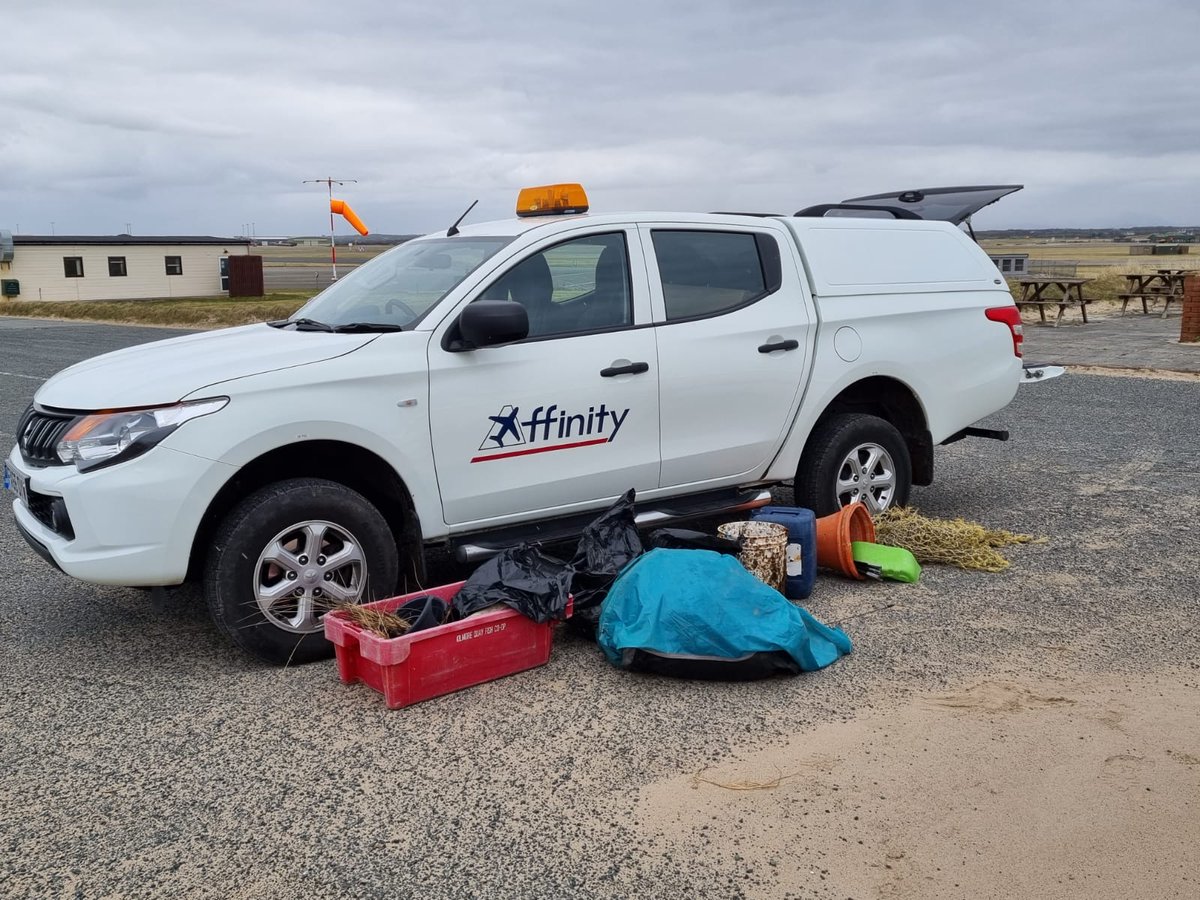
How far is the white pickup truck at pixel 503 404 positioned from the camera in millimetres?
4535

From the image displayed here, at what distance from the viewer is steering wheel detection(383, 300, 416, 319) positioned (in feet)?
17.2

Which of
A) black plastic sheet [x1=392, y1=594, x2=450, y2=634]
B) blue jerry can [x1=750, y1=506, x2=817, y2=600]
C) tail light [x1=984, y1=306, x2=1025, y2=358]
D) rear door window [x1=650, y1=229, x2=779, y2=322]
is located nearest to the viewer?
black plastic sheet [x1=392, y1=594, x2=450, y2=634]

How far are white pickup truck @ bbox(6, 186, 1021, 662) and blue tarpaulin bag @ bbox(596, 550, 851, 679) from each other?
0.80 meters

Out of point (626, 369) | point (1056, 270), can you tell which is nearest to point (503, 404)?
point (626, 369)

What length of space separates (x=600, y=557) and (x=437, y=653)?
0.97m

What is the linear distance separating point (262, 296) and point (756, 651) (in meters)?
48.8

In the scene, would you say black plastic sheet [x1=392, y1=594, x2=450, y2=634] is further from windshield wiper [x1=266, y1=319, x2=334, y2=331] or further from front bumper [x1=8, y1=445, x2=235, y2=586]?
windshield wiper [x1=266, y1=319, x2=334, y2=331]

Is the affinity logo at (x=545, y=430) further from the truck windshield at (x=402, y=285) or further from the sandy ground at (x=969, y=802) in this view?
the sandy ground at (x=969, y=802)

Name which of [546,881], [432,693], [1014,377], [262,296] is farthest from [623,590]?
[262,296]

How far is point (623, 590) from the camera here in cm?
477

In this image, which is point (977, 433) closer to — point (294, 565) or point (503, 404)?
point (503, 404)

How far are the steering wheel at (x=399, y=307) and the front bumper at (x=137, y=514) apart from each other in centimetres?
118

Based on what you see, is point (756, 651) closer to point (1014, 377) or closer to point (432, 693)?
point (432, 693)

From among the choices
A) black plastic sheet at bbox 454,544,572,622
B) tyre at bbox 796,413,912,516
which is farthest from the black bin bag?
tyre at bbox 796,413,912,516
